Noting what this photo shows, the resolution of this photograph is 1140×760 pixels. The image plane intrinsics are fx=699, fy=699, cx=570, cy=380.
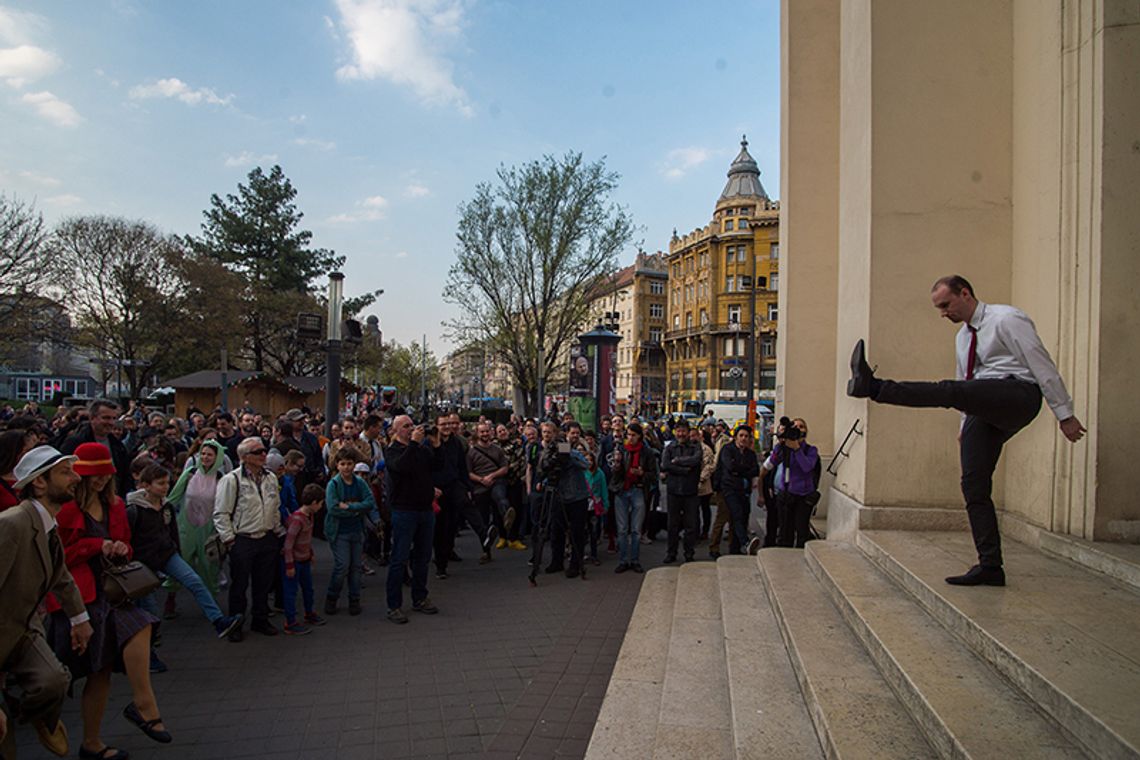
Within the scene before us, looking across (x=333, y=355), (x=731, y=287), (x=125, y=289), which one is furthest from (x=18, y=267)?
(x=731, y=287)

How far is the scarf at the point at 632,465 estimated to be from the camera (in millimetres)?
9156

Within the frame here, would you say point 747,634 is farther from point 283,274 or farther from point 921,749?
point 283,274

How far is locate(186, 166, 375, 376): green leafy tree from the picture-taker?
42.1 meters

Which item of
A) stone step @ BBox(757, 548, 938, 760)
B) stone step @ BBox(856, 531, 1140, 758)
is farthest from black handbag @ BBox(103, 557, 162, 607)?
stone step @ BBox(856, 531, 1140, 758)

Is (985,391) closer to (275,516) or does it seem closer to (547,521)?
(275,516)

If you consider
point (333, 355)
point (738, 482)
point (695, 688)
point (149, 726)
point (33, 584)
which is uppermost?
point (333, 355)

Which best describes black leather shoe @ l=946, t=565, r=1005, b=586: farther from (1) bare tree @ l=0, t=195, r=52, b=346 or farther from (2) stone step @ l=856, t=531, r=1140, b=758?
(1) bare tree @ l=0, t=195, r=52, b=346

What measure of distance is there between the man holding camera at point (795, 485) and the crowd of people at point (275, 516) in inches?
0.9

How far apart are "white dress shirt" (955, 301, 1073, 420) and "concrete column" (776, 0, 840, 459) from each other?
7175 mm

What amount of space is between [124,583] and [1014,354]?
5.23m

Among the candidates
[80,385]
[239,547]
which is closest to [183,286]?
[239,547]

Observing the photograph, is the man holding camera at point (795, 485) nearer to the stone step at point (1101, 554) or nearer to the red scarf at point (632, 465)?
the red scarf at point (632, 465)

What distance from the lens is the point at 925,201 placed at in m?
6.53

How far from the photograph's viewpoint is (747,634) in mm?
4910
